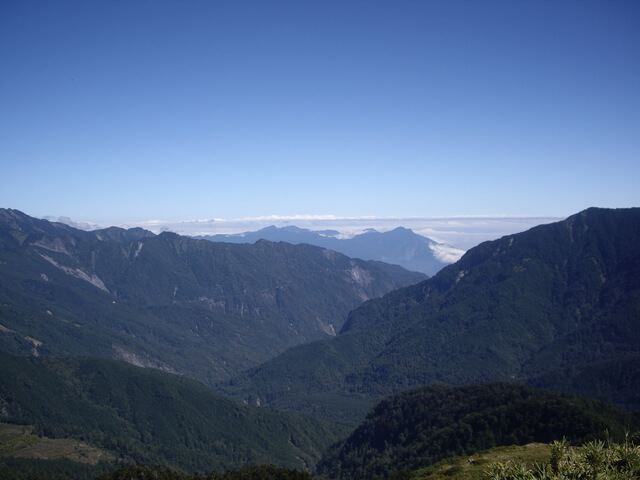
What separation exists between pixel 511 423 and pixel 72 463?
140012 millimetres

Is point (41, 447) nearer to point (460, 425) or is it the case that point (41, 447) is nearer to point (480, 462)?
point (460, 425)

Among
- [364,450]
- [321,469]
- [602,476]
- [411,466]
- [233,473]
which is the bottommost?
[321,469]

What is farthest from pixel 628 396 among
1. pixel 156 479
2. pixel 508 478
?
pixel 508 478

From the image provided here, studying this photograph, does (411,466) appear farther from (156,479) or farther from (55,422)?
(55,422)

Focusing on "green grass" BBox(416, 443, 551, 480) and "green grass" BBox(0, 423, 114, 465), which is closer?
"green grass" BBox(416, 443, 551, 480)

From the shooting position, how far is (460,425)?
420ft

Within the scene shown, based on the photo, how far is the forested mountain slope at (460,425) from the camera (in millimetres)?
110188

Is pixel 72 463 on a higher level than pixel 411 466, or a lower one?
lower

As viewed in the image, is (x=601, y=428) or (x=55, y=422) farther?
(x=55, y=422)

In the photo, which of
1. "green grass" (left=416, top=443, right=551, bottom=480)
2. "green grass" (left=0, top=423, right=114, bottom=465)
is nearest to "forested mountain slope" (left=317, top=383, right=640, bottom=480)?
"green grass" (left=416, top=443, right=551, bottom=480)

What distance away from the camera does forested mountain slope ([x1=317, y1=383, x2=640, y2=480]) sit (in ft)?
362

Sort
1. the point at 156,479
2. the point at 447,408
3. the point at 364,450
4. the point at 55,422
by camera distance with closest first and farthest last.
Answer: the point at 156,479
the point at 447,408
the point at 364,450
the point at 55,422

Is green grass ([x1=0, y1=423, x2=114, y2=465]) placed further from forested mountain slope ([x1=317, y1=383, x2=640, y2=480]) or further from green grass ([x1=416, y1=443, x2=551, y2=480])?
green grass ([x1=416, y1=443, x2=551, y2=480])

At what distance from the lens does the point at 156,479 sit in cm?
9769
